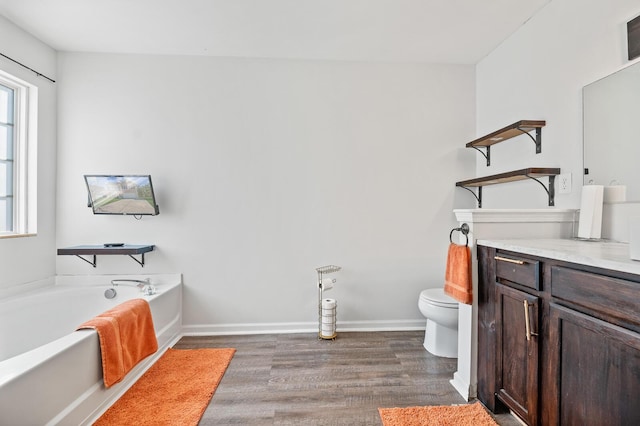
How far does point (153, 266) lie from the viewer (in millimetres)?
2691

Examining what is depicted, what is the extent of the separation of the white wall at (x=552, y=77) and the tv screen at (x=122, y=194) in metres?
2.89

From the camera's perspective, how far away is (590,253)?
120 centimetres

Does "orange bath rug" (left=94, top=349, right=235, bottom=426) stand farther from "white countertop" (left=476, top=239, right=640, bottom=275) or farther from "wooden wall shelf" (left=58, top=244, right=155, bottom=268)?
"white countertop" (left=476, top=239, right=640, bottom=275)

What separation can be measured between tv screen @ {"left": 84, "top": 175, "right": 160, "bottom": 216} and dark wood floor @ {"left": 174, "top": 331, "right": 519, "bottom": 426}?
1174 millimetres

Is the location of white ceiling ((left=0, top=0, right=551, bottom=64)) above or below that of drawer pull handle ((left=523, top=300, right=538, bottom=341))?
above

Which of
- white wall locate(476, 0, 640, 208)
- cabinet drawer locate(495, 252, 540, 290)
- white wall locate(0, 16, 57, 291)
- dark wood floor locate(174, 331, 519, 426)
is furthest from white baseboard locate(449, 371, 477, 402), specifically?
white wall locate(0, 16, 57, 291)

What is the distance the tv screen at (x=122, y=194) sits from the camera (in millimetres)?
2520

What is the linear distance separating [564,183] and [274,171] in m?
2.09

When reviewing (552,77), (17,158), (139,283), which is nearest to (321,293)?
(139,283)

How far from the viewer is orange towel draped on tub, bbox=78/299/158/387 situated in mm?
1655

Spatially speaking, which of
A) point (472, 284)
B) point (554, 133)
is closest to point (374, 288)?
point (472, 284)

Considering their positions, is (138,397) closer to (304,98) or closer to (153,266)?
(153,266)

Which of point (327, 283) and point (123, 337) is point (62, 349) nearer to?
point (123, 337)

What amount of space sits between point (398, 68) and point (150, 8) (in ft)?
6.53
